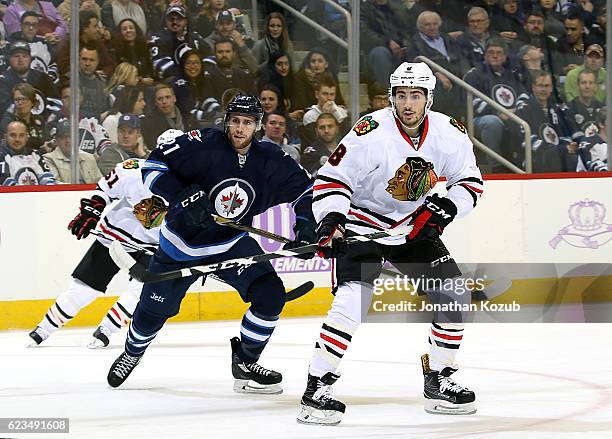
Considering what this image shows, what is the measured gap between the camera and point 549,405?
Result: 169 inches

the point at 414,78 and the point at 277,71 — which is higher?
the point at 277,71

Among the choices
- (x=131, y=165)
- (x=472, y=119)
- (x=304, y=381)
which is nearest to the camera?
(x=304, y=381)

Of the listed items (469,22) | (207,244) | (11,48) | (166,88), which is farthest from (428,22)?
(207,244)

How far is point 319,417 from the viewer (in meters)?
3.93

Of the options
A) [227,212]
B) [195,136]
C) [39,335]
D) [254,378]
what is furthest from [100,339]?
[195,136]

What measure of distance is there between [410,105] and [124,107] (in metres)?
3.67

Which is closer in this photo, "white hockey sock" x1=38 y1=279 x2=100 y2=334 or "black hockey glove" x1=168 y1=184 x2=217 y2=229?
"black hockey glove" x1=168 y1=184 x2=217 y2=229

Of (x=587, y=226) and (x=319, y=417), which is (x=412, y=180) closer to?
(x=319, y=417)

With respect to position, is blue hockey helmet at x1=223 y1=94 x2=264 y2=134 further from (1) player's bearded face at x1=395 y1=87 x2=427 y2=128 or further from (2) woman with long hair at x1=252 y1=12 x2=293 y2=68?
(2) woman with long hair at x1=252 y1=12 x2=293 y2=68

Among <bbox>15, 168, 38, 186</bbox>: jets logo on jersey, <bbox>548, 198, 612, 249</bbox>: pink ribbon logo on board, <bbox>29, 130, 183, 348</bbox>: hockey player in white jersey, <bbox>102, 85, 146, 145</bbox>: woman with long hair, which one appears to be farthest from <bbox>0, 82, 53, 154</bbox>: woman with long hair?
<bbox>548, 198, 612, 249</bbox>: pink ribbon logo on board

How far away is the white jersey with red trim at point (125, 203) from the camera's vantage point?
6.15m

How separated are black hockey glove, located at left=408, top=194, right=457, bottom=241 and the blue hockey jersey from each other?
0.56m

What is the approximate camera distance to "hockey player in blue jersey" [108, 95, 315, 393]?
4.60 metres

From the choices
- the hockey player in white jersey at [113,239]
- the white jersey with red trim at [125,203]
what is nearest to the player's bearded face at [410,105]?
the hockey player in white jersey at [113,239]
